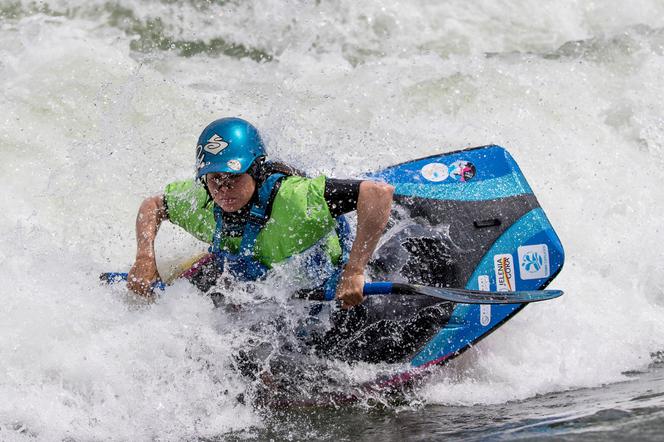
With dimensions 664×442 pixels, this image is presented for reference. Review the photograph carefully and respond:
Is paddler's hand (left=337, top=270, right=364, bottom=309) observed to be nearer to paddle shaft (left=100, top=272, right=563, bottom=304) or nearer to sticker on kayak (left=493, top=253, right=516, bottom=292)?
paddle shaft (left=100, top=272, right=563, bottom=304)

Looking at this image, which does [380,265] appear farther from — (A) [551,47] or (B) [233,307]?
(A) [551,47]

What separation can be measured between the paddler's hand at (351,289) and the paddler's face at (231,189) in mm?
548

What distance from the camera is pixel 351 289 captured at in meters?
3.76

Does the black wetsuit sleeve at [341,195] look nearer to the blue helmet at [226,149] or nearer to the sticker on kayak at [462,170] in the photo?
the blue helmet at [226,149]

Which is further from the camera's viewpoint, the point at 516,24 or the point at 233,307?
the point at 516,24

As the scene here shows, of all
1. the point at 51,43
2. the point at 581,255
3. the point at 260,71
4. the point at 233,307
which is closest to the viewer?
the point at 233,307

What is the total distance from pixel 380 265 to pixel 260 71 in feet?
14.7

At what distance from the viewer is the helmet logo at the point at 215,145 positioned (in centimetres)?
377

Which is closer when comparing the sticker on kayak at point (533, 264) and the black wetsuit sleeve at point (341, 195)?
the black wetsuit sleeve at point (341, 195)

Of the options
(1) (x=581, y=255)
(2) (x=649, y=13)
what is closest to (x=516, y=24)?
(2) (x=649, y=13)

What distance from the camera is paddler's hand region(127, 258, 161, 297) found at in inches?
160

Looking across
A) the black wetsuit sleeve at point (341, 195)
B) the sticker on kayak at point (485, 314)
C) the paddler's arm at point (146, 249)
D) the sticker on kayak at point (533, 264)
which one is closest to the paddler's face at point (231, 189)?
the black wetsuit sleeve at point (341, 195)

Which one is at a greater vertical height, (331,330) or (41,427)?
(331,330)

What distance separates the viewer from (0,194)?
6195mm
